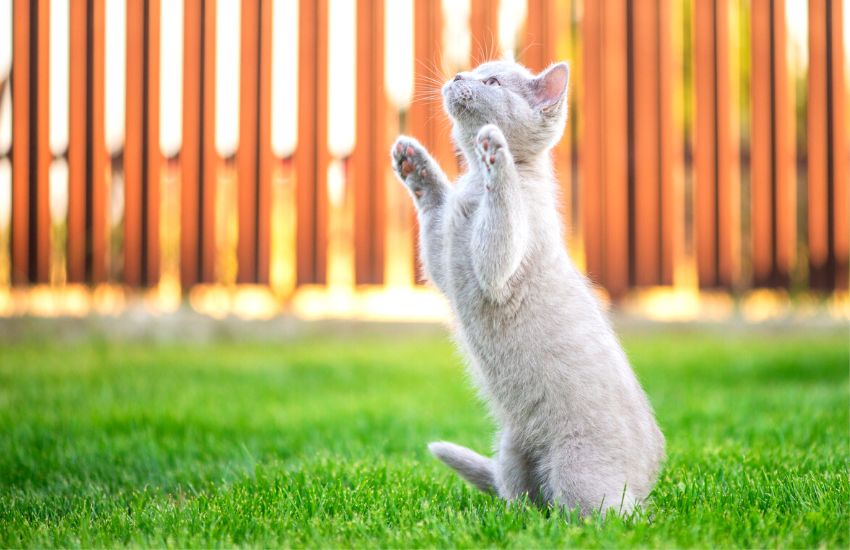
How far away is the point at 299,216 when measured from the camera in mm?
6270

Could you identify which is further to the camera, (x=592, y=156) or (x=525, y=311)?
(x=592, y=156)

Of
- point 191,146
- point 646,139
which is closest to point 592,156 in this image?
point 646,139

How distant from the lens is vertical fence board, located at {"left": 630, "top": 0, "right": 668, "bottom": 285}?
20.9 feet

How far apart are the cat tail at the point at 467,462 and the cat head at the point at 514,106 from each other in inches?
29.5

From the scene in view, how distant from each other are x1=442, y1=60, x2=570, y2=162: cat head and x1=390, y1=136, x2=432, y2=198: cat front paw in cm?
11

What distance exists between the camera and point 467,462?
2.31 m

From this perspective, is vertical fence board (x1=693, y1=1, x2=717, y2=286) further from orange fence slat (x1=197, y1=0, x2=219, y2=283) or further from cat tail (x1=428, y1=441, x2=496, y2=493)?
cat tail (x1=428, y1=441, x2=496, y2=493)

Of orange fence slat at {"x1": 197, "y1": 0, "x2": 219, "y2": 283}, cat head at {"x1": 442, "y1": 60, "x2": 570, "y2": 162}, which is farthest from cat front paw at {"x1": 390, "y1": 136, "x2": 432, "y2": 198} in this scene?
→ orange fence slat at {"x1": 197, "y1": 0, "x2": 219, "y2": 283}

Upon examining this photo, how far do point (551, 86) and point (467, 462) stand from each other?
0.97 meters

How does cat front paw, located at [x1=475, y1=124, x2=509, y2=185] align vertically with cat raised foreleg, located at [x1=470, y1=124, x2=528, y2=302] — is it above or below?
above

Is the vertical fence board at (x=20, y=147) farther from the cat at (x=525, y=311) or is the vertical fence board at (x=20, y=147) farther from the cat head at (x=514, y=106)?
the cat head at (x=514, y=106)

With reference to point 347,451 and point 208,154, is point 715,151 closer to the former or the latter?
point 208,154

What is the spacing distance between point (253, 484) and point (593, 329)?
0.99 metres

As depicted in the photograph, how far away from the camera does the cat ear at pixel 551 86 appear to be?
7.39 feet
